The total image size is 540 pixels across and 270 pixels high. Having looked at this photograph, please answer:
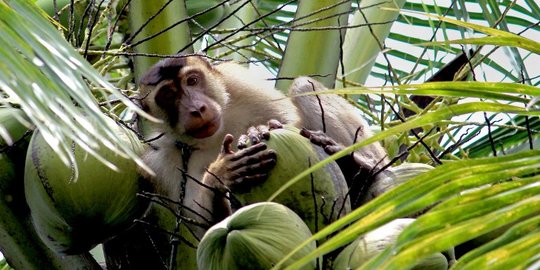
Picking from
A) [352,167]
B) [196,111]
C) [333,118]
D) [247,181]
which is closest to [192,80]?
[196,111]

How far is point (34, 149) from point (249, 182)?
0.63m

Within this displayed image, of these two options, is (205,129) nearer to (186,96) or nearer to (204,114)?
(204,114)

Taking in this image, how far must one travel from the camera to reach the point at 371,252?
6.22 ft

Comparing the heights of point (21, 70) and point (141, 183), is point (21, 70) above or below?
above

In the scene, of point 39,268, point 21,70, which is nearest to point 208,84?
point 39,268

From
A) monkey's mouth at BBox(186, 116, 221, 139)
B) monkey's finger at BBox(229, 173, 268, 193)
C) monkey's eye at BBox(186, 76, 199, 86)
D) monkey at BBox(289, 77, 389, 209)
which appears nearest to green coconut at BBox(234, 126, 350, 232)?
monkey's finger at BBox(229, 173, 268, 193)

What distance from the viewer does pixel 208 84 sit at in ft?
14.3

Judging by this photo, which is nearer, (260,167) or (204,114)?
(260,167)

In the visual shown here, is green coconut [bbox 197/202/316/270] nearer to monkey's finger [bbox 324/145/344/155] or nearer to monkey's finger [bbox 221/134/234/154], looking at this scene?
monkey's finger [bbox 324/145/344/155]

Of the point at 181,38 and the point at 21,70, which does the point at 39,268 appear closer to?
the point at 181,38

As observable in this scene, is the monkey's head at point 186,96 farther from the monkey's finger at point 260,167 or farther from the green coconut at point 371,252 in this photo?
the green coconut at point 371,252

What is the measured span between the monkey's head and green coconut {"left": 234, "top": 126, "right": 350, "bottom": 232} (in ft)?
5.05

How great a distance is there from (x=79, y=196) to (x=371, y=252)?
1.00m

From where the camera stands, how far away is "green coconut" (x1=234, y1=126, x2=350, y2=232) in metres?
2.24
